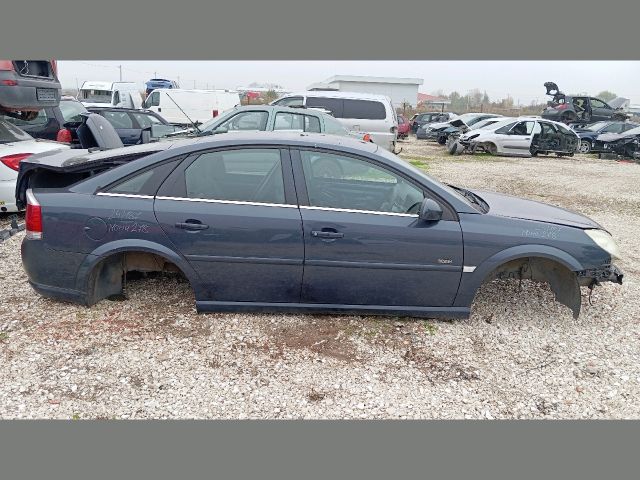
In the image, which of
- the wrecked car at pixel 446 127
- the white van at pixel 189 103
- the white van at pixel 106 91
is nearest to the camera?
the white van at pixel 189 103

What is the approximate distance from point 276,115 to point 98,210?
6195mm

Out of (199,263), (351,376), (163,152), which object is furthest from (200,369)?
(163,152)

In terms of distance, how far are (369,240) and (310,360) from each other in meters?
1.00

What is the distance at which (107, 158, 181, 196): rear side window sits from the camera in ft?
11.6

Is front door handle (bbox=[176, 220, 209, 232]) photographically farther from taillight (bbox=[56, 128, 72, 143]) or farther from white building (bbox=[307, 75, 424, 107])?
white building (bbox=[307, 75, 424, 107])

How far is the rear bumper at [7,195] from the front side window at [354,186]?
4122 millimetres

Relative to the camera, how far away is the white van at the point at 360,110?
1298 centimetres

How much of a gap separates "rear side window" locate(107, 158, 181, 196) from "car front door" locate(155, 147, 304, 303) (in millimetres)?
61

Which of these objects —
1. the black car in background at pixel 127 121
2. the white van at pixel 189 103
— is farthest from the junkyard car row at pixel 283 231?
the white van at pixel 189 103

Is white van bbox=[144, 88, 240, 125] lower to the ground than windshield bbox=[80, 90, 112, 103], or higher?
lower

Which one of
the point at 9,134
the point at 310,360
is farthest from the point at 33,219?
the point at 9,134

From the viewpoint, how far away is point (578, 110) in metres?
23.5

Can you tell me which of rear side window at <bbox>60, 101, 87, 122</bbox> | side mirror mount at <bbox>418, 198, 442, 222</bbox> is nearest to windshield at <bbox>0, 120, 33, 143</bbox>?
rear side window at <bbox>60, 101, 87, 122</bbox>

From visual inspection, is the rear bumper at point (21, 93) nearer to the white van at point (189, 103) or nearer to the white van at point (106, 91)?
the white van at point (189, 103)
